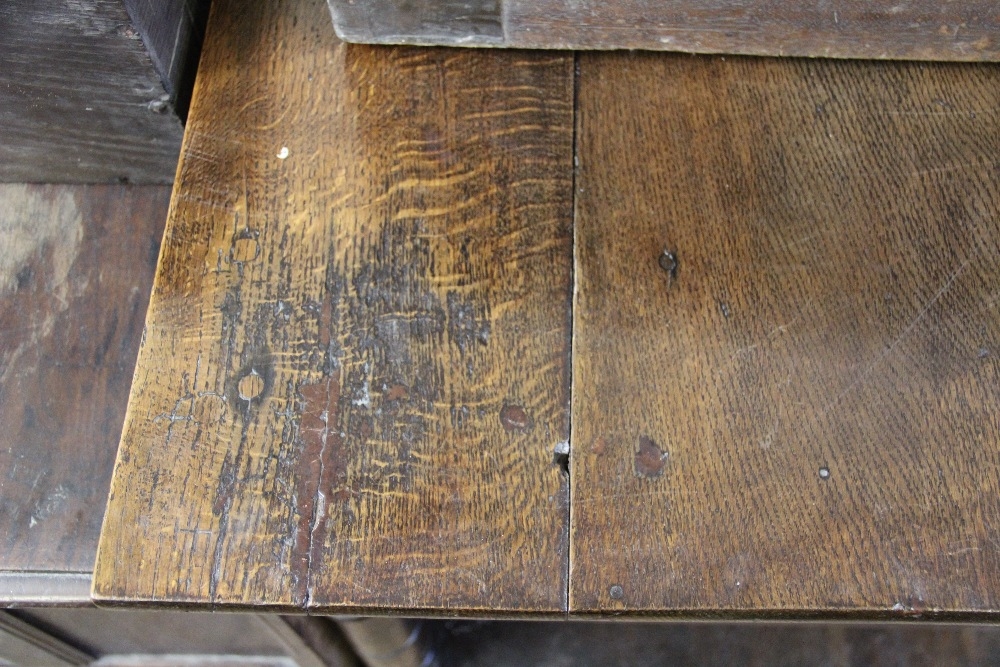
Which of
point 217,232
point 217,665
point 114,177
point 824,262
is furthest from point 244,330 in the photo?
point 217,665

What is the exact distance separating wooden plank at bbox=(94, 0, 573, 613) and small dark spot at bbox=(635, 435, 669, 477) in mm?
71

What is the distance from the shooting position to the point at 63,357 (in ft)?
3.41

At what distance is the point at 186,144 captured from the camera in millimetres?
885

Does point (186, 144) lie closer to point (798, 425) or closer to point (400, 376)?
point (400, 376)

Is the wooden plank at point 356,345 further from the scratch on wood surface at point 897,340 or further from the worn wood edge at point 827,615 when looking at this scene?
the scratch on wood surface at point 897,340

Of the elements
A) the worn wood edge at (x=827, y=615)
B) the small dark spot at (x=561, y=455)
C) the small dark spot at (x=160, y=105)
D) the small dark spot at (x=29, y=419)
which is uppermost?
the small dark spot at (x=160, y=105)

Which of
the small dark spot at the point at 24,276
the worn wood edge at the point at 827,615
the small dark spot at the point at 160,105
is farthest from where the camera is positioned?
the small dark spot at the point at 24,276

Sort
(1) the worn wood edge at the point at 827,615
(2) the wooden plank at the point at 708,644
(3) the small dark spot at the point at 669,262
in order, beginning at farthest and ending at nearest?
1. (2) the wooden plank at the point at 708,644
2. (3) the small dark spot at the point at 669,262
3. (1) the worn wood edge at the point at 827,615

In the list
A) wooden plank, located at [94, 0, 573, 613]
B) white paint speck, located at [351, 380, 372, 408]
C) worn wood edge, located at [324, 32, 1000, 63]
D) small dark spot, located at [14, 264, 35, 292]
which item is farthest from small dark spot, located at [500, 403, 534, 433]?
small dark spot, located at [14, 264, 35, 292]

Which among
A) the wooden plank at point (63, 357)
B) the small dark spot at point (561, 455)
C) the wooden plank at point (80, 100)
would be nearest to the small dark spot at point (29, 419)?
the wooden plank at point (63, 357)

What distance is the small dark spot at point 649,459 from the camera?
2.38 feet

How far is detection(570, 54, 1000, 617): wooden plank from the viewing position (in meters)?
0.69

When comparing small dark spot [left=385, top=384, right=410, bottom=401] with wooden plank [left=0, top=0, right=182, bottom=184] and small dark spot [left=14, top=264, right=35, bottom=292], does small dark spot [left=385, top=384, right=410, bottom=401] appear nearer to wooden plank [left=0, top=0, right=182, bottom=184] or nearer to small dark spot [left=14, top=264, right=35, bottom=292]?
wooden plank [left=0, top=0, right=182, bottom=184]

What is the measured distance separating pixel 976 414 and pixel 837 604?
21 cm
